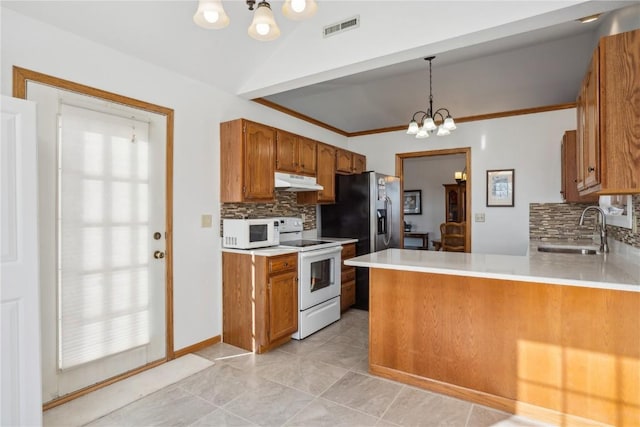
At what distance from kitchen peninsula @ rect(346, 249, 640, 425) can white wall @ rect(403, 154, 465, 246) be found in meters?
5.75

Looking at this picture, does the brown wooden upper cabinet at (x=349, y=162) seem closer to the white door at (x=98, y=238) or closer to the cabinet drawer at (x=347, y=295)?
the cabinet drawer at (x=347, y=295)

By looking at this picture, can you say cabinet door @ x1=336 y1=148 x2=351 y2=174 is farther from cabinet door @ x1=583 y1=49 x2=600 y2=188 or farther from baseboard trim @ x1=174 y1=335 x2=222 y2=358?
cabinet door @ x1=583 y1=49 x2=600 y2=188

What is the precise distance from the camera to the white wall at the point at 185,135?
2.26 metres

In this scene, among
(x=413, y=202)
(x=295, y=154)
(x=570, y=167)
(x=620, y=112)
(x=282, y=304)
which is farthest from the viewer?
(x=413, y=202)

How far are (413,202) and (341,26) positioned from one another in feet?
21.3

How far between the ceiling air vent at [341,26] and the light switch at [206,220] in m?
1.92

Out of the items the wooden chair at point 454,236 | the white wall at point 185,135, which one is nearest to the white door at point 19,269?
the white wall at point 185,135

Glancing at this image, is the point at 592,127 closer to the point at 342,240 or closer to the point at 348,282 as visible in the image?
the point at 342,240

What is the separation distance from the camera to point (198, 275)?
3125mm

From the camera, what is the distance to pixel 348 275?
429 cm

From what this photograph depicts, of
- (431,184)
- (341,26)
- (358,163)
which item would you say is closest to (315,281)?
(358,163)

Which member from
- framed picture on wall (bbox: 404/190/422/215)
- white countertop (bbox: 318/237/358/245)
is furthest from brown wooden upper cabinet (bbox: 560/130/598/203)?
framed picture on wall (bbox: 404/190/422/215)

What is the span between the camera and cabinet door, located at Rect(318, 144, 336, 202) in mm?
4234

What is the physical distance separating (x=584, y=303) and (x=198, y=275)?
2902 mm
